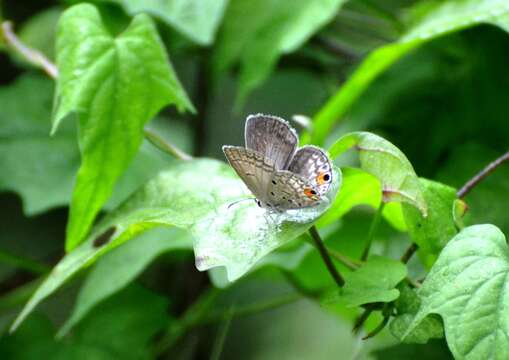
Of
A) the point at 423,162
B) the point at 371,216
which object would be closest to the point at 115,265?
the point at 371,216

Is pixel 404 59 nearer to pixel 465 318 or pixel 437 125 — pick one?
pixel 437 125

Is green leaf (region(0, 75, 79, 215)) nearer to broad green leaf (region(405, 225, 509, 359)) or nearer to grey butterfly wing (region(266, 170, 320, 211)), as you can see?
grey butterfly wing (region(266, 170, 320, 211))

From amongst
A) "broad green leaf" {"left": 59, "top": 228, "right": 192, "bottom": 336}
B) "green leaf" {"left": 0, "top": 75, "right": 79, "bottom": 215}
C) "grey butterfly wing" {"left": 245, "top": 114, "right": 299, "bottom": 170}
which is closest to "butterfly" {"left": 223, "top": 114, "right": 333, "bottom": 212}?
"grey butterfly wing" {"left": 245, "top": 114, "right": 299, "bottom": 170}

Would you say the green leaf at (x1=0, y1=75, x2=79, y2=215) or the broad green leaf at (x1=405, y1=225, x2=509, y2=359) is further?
the green leaf at (x1=0, y1=75, x2=79, y2=215)

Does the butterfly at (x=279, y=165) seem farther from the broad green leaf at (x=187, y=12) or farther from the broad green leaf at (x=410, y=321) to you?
the broad green leaf at (x=187, y=12)

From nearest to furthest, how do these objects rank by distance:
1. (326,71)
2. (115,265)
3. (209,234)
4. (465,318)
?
1. (465,318)
2. (209,234)
3. (115,265)
4. (326,71)

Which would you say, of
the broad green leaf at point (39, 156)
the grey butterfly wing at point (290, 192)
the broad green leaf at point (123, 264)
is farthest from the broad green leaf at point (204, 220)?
the broad green leaf at point (39, 156)

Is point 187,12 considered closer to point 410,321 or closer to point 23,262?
point 23,262
